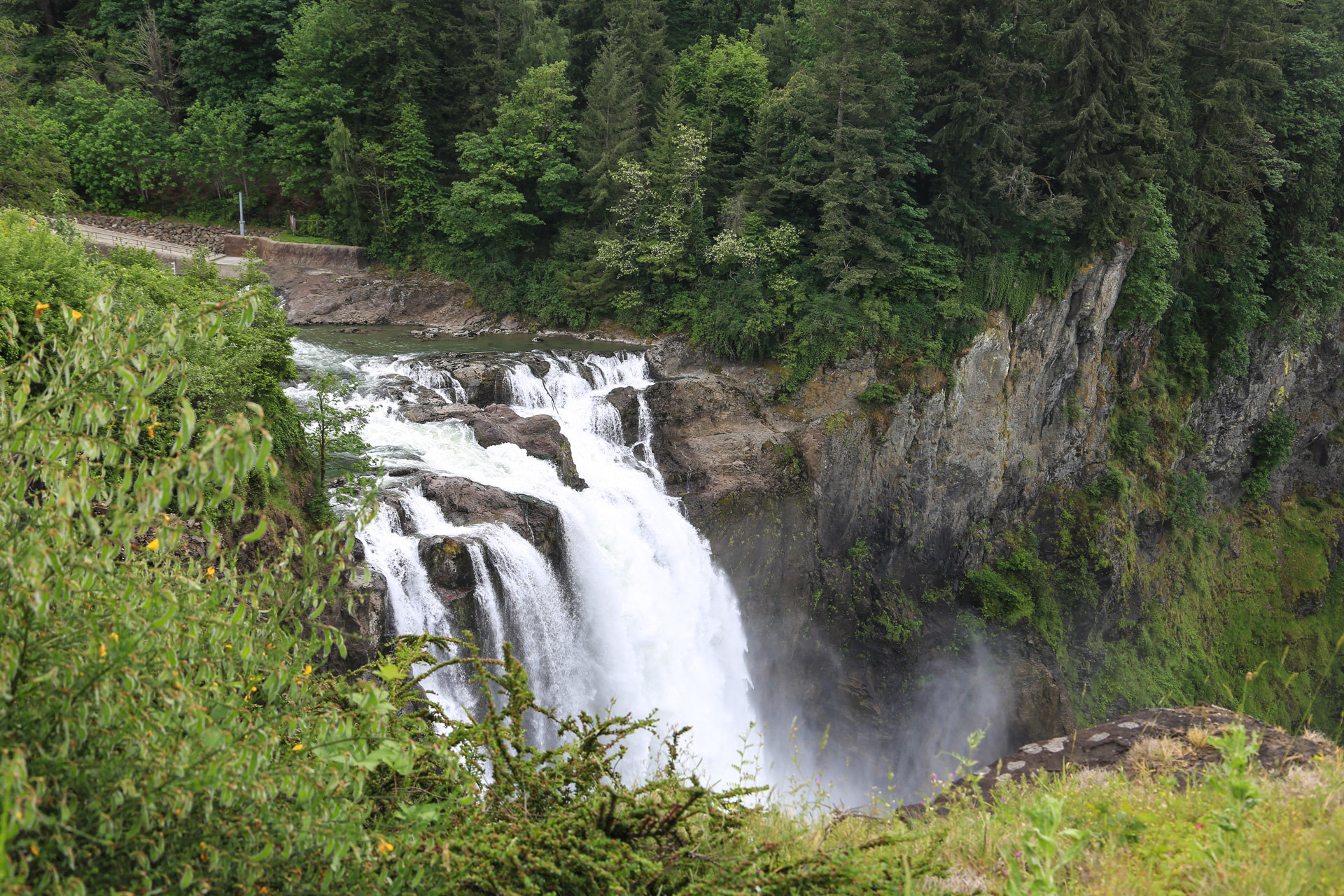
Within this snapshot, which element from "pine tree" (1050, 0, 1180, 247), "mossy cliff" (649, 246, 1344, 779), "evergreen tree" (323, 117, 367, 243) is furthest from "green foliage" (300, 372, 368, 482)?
"pine tree" (1050, 0, 1180, 247)

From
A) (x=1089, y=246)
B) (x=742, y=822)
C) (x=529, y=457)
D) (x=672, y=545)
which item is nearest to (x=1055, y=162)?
(x=1089, y=246)

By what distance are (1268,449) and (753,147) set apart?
1977 centimetres

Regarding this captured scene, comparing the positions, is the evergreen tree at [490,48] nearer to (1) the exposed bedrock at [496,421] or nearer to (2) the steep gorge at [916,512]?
(2) the steep gorge at [916,512]

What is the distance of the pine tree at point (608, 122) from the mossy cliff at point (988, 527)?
280 inches

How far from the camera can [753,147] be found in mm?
23812

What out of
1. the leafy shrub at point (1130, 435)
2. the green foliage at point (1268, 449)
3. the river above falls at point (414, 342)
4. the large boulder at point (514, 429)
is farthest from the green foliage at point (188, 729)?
the green foliage at point (1268, 449)

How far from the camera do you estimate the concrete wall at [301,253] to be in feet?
88.7

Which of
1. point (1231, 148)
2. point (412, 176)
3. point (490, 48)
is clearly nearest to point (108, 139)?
point (412, 176)

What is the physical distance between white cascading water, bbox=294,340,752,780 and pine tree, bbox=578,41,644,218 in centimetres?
939

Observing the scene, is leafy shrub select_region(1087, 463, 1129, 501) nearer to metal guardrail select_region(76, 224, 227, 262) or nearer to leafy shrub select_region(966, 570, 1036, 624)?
leafy shrub select_region(966, 570, 1036, 624)

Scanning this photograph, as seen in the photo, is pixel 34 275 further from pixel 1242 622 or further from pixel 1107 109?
pixel 1242 622

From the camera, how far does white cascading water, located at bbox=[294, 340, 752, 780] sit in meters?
12.2

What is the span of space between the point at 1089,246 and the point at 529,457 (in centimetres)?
1547

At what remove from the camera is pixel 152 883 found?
8.01ft
